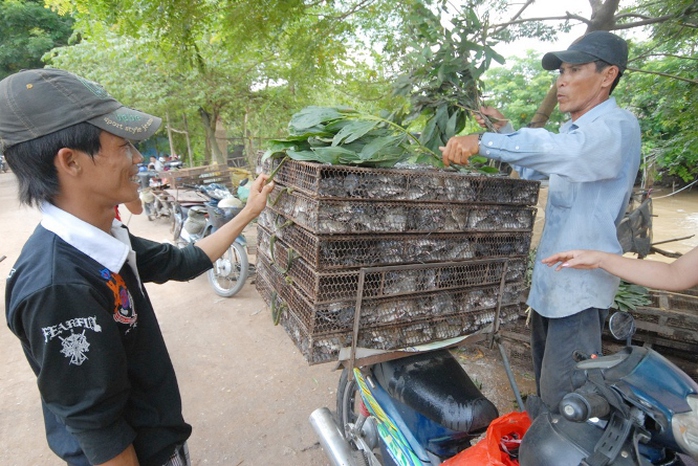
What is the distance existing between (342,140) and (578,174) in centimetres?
85

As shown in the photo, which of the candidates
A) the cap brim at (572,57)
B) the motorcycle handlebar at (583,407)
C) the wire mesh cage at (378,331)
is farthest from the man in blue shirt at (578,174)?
the motorcycle handlebar at (583,407)

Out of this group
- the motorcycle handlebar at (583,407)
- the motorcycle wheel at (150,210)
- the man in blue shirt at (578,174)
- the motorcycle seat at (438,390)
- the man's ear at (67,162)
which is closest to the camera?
the motorcycle handlebar at (583,407)

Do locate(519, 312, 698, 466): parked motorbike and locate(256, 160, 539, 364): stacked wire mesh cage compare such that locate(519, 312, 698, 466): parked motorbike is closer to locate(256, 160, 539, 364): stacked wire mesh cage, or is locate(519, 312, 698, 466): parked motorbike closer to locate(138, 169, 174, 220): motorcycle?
locate(256, 160, 539, 364): stacked wire mesh cage

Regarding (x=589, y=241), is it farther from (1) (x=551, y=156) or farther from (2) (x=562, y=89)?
(2) (x=562, y=89)

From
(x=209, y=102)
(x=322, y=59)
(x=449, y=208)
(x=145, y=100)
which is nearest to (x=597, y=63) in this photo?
(x=449, y=208)

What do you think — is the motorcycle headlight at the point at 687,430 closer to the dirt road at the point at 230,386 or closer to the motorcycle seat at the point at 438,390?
the motorcycle seat at the point at 438,390

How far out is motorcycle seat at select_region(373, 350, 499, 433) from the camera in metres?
1.51

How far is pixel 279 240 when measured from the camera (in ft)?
5.24

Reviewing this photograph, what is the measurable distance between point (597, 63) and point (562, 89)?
0.15 metres

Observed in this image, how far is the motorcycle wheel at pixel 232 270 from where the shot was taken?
4816 mm

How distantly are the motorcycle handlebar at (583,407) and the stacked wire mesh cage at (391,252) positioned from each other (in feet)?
2.01

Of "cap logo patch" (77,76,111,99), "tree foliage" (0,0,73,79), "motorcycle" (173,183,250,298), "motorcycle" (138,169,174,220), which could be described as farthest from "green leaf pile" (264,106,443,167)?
"tree foliage" (0,0,73,79)

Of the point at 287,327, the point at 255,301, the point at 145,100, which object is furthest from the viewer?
the point at 145,100

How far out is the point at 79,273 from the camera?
98 centimetres
